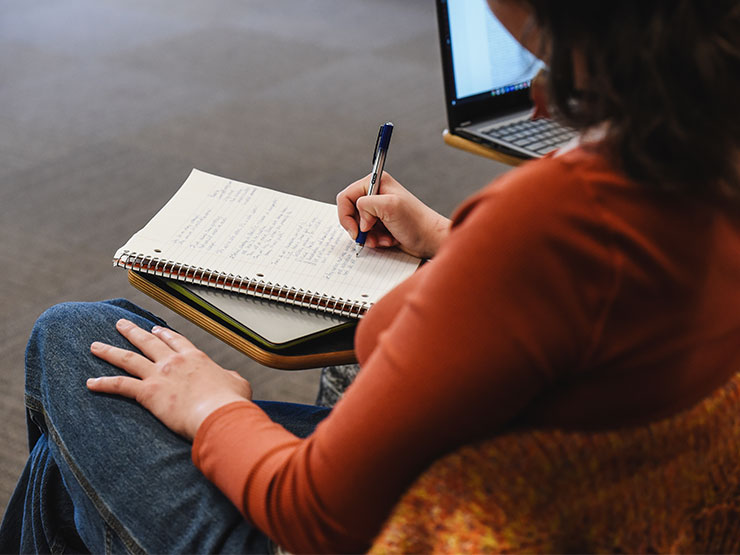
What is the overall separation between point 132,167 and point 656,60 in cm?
261

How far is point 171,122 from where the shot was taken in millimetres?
3209

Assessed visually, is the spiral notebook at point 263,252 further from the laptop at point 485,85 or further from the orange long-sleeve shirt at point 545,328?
the laptop at point 485,85

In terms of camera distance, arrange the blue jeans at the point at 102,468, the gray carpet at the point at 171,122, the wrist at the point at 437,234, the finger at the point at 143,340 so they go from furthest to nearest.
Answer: the gray carpet at the point at 171,122
the wrist at the point at 437,234
the finger at the point at 143,340
the blue jeans at the point at 102,468

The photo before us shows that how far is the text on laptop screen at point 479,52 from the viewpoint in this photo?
53.8 inches

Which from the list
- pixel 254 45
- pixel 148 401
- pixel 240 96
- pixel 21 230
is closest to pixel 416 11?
pixel 254 45

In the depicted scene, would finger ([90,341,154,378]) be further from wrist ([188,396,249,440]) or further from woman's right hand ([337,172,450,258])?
woman's right hand ([337,172,450,258])

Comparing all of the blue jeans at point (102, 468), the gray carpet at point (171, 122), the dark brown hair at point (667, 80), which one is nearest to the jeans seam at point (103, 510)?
the blue jeans at point (102, 468)

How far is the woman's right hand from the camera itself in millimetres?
983

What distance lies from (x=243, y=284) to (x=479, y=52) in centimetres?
73

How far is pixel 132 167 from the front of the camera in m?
2.87

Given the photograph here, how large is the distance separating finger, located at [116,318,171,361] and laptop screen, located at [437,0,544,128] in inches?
29.5

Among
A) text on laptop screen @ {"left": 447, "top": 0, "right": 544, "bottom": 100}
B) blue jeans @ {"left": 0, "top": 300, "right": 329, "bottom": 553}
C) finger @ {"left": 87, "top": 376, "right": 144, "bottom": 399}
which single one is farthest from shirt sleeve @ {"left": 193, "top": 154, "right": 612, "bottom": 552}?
text on laptop screen @ {"left": 447, "top": 0, "right": 544, "bottom": 100}

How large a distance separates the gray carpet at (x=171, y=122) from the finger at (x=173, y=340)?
2.82ft

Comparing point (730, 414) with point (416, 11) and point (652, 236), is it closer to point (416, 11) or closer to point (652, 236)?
point (652, 236)
